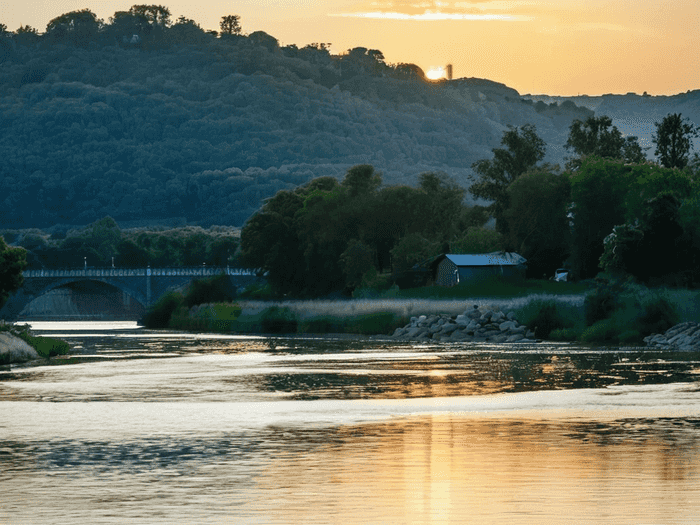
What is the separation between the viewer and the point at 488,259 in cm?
12812

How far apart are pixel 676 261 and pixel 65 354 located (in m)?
46.2

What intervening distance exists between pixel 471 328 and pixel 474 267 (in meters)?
36.4

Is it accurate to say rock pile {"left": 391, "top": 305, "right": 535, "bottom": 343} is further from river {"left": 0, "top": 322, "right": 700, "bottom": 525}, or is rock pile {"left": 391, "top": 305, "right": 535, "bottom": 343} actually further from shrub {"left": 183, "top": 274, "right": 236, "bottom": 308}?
shrub {"left": 183, "top": 274, "right": 236, "bottom": 308}

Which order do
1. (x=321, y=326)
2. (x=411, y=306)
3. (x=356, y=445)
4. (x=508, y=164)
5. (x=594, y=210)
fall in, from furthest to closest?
(x=508, y=164) < (x=594, y=210) < (x=321, y=326) < (x=411, y=306) < (x=356, y=445)

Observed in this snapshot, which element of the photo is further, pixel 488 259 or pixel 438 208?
pixel 438 208

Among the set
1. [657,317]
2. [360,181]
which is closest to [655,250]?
[657,317]

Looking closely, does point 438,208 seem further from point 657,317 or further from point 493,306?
point 657,317

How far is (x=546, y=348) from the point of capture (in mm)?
72812

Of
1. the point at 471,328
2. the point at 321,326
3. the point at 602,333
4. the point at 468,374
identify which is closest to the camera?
the point at 468,374

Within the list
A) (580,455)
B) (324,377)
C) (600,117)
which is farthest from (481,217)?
(580,455)

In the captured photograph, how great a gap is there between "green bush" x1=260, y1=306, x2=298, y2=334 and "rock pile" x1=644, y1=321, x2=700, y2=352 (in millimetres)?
44123

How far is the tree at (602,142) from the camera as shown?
559 feet

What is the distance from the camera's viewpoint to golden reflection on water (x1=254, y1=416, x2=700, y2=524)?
19.9 metres

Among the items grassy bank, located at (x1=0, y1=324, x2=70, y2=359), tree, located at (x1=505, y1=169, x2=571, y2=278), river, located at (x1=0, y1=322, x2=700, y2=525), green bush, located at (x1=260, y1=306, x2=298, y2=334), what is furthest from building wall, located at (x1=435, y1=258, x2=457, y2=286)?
river, located at (x1=0, y1=322, x2=700, y2=525)
